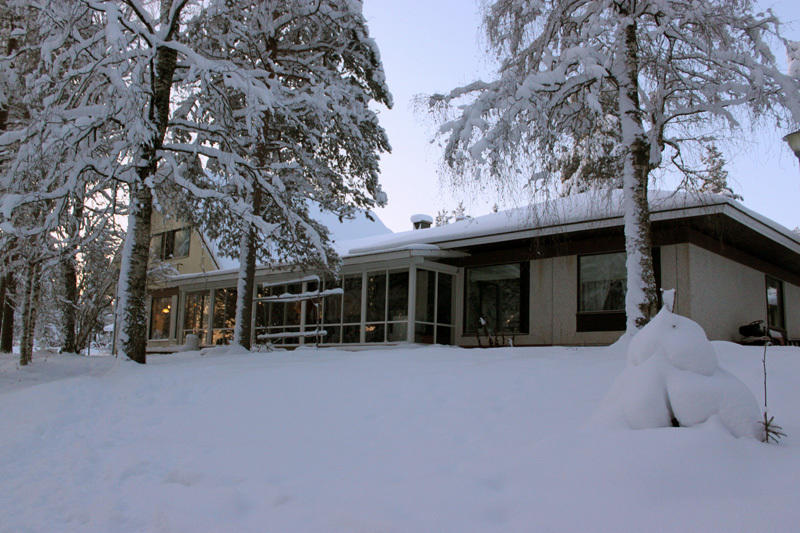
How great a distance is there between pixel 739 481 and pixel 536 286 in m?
11.6

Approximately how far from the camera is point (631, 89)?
871cm

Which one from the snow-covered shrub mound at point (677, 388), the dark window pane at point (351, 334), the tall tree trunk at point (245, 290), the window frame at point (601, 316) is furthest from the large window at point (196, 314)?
the snow-covered shrub mound at point (677, 388)

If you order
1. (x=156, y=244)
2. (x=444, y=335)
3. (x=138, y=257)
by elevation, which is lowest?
(x=444, y=335)

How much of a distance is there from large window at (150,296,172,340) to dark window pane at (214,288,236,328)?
168 inches

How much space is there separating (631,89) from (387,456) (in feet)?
21.6

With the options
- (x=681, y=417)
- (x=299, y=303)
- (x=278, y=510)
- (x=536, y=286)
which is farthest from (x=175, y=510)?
(x=299, y=303)

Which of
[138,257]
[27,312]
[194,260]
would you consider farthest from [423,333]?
[194,260]

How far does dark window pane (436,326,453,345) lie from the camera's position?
53.5ft

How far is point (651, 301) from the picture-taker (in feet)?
27.0

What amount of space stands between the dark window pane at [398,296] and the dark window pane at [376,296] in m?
0.30

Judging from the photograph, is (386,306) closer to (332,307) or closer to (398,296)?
(398,296)

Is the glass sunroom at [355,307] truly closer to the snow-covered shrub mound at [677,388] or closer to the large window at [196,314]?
the large window at [196,314]

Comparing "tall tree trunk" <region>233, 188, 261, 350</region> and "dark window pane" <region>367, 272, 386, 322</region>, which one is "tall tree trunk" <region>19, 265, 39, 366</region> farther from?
"dark window pane" <region>367, 272, 386, 322</region>

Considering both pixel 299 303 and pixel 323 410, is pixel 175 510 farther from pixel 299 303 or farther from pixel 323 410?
pixel 299 303
